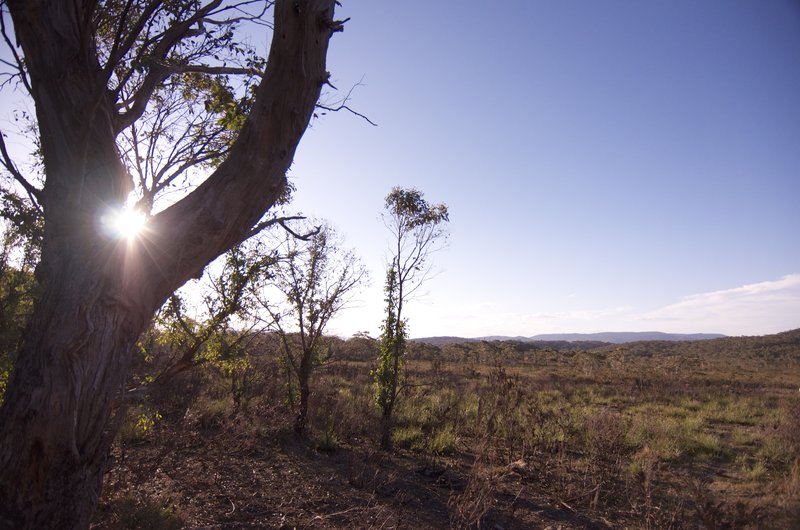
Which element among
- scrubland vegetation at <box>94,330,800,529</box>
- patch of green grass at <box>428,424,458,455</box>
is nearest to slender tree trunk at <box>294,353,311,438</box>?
scrubland vegetation at <box>94,330,800,529</box>

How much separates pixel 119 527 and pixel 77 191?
→ 367 centimetres

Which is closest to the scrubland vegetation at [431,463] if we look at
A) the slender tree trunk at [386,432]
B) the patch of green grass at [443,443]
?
the patch of green grass at [443,443]

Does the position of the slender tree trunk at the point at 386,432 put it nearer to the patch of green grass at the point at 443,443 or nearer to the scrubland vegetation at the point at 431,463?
the scrubland vegetation at the point at 431,463

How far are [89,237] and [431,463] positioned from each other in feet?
25.6

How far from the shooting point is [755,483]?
9.17 metres

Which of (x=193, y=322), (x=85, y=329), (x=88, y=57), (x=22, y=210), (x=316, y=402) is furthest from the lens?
(x=316, y=402)

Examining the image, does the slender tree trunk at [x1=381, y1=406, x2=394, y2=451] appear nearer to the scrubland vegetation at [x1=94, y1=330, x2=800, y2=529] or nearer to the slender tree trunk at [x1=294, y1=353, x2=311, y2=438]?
the scrubland vegetation at [x1=94, y1=330, x2=800, y2=529]

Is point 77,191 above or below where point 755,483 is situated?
above

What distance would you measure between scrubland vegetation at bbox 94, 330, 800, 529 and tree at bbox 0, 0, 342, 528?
66 cm

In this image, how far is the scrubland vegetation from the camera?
20.1 ft

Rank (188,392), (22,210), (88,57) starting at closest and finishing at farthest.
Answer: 1. (88,57)
2. (22,210)
3. (188,392)

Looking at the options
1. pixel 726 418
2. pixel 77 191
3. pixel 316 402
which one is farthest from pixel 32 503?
pixel 726 418

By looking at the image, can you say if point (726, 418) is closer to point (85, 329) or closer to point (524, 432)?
point (524, 432)

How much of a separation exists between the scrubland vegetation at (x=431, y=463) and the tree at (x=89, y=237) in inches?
25.9
